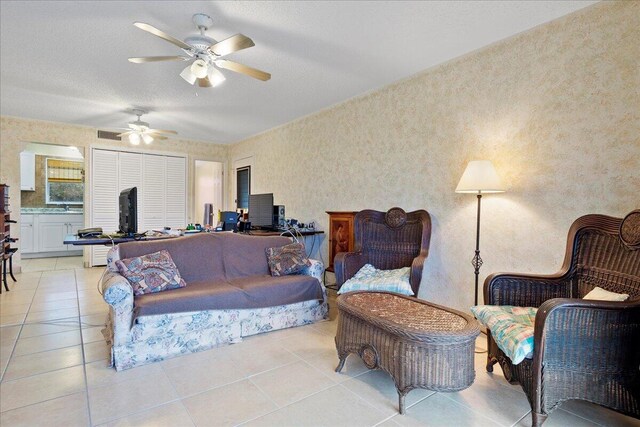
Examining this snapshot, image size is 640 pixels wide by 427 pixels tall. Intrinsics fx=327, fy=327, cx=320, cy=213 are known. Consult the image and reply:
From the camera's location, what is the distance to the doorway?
291 inches

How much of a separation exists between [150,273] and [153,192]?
4.45 meters

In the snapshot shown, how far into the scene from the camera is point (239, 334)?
2.72 m

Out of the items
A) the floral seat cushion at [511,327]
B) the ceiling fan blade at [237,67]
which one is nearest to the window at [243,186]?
the ceiling fan blade at [237,67]

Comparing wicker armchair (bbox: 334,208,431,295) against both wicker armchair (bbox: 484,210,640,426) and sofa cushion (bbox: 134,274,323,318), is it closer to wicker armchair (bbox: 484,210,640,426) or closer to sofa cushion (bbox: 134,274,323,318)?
sofa cushion (bbox: 134,274,323,318)

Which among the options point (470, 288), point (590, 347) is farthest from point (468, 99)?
point (590, 347)

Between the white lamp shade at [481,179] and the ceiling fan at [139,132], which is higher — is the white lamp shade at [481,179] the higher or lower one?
the lower one

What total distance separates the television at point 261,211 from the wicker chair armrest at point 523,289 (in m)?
3.28

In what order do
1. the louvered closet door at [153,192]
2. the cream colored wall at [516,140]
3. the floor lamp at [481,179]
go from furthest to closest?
the louvered closet door at [153,192]
the floor lamp at [481,179]
the cream colored wall at [516,140]

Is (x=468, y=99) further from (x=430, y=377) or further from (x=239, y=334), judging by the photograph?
(x=239, y=334)

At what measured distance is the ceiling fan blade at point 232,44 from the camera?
86.7 inches

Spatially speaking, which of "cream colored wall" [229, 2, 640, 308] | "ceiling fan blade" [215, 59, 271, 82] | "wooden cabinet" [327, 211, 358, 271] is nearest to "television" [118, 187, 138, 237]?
"ceiling fan blade" [215, 59, 271, 82]

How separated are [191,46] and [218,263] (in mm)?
1884

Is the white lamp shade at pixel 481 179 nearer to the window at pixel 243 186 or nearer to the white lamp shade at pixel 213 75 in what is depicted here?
the white lamp shade at pixel 213 75

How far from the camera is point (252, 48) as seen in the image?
2.88m
